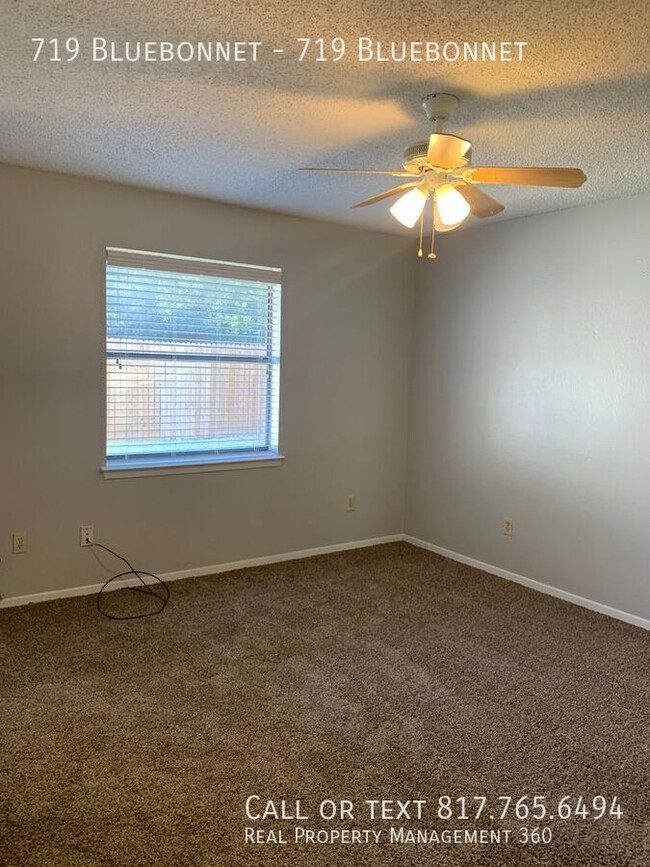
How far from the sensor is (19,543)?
3.39 m

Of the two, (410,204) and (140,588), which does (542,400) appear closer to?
(410,204)

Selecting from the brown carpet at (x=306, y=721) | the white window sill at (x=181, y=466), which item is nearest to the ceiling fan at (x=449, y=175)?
the brown carpet at (x=306, y=721)

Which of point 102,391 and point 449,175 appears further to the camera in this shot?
point 102,391

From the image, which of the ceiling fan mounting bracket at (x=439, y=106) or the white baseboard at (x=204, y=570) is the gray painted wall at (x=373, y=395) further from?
the ceiling fan mounting bracket at (x=439, y=106)

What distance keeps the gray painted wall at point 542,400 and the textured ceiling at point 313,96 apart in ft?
1.53

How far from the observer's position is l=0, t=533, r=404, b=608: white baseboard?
345 centimetres

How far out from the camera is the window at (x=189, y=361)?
3.63 metres

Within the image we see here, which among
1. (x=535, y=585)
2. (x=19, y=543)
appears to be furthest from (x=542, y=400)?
(x=19, y=543)

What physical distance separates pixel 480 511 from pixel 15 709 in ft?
9.96

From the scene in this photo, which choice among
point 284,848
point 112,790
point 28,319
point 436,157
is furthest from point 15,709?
point 436,157

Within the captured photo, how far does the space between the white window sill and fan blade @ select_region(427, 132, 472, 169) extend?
2.41 metres

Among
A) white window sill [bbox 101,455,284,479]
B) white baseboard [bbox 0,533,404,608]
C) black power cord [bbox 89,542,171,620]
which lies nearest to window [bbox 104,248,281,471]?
white window sill [bbox 101,455,284,479]

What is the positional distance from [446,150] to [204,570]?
115 inches

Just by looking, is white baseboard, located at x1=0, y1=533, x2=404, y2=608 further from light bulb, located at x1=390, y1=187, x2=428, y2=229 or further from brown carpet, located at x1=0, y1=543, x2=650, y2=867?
light bulb, located at x1=390, y1=187, x2=428, y2=229
